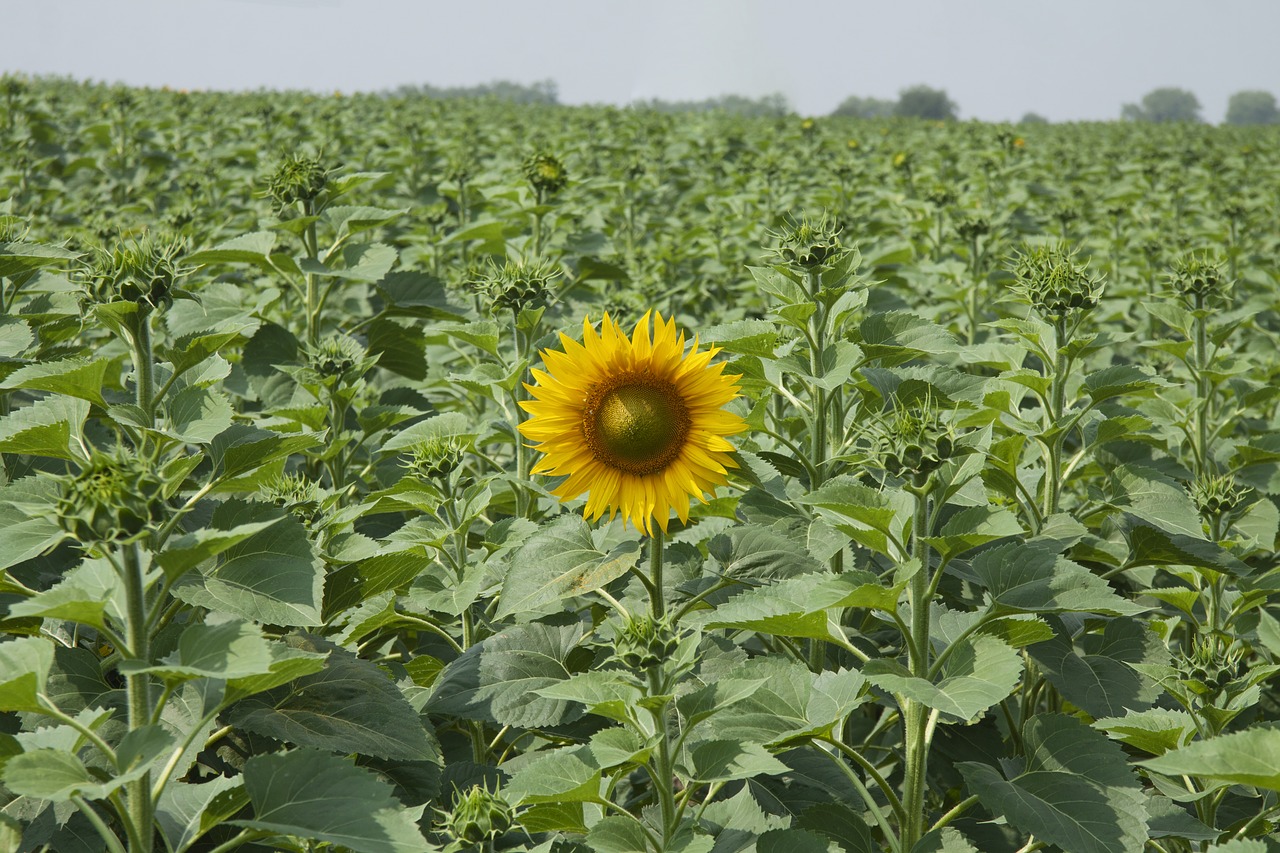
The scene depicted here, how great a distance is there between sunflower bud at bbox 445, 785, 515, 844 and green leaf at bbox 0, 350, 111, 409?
1304 mm

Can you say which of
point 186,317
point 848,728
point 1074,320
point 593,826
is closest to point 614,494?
point 593,826

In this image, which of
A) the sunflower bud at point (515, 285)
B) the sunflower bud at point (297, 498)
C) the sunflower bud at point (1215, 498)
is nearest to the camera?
the sunflower bud at point (297, 498)

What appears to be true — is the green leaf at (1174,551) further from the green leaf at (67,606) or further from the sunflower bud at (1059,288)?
the green leaf at (67,606)

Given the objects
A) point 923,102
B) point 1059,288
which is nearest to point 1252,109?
point 923,102

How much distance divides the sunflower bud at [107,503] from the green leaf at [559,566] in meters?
1.04

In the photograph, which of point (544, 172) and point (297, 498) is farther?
point (544, 172)

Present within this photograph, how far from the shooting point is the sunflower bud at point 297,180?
13.2 feet

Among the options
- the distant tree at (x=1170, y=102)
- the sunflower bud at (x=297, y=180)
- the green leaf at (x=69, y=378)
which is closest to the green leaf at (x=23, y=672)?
the green leaf at (x=69, y=378)

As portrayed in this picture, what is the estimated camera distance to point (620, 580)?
3.04 meters

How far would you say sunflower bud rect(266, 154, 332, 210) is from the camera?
402cm

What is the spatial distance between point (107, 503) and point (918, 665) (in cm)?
169

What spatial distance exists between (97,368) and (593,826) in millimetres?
1525

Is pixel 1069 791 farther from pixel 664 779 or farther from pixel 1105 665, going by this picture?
pixel 664 779

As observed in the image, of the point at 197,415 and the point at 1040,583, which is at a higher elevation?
the point at 197,415
